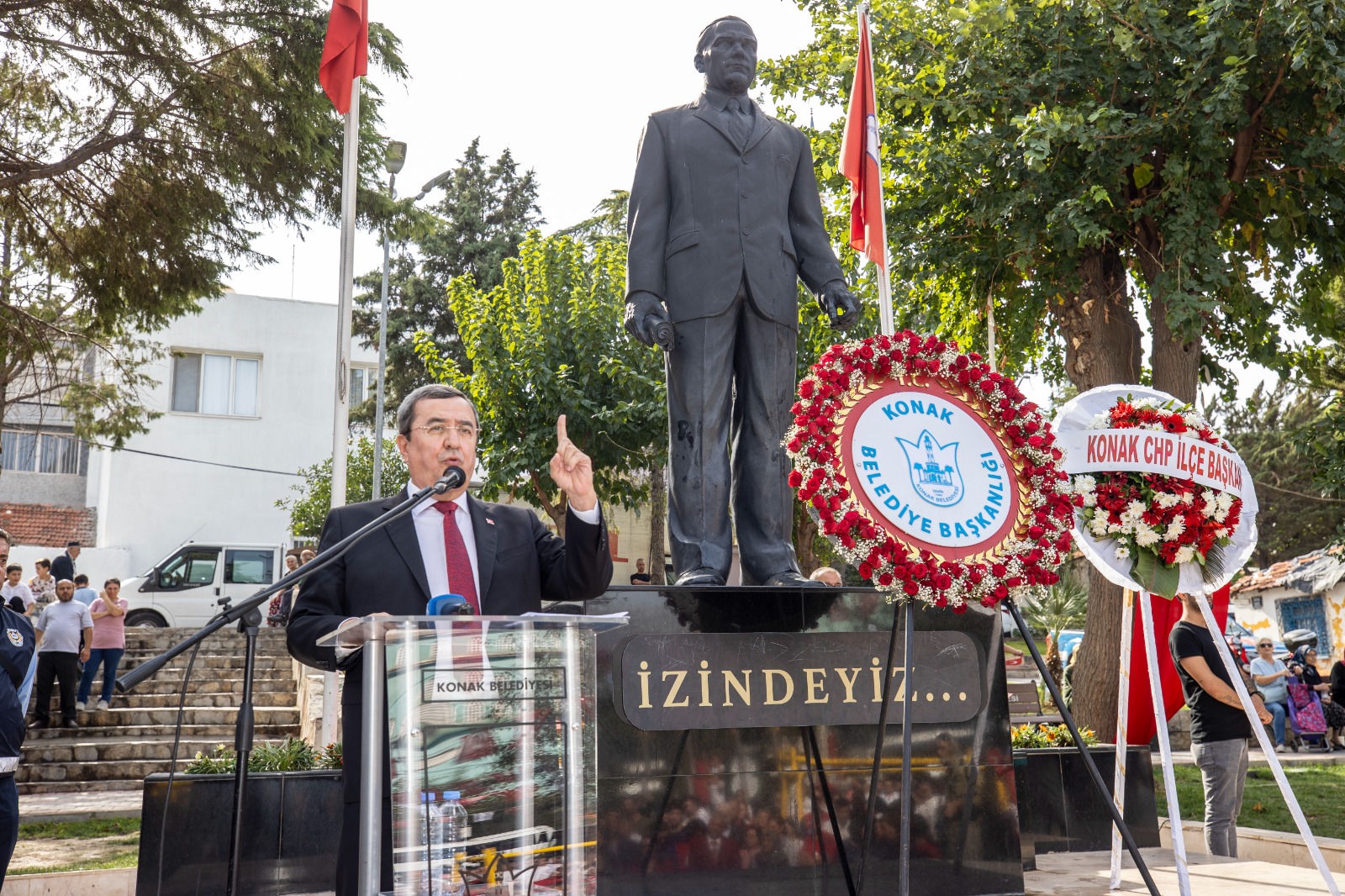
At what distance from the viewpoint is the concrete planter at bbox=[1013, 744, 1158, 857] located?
7000 millimetres

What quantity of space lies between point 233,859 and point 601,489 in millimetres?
16328

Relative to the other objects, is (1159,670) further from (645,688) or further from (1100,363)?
(1100,363)

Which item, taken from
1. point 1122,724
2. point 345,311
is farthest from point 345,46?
point 1122,724

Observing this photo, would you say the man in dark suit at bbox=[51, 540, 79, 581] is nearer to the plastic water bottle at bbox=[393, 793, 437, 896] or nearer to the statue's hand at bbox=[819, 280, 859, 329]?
the statue's hand at bbox=[819, 280, 859, 329]

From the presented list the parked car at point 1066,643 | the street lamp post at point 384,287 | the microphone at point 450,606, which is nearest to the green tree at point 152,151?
the street lamp post at point 384,287

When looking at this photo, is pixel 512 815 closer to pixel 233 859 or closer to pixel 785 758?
pixel 233 859

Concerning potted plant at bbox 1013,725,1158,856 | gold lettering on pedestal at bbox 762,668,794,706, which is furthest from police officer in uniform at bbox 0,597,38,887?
potted plant at bbox 1013,725,1158,856

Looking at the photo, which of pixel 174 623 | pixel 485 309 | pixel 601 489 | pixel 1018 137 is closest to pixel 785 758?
pixel 1018 137

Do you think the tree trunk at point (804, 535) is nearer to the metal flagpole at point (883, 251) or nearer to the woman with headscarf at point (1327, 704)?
the woman with headscarf at point (1327, 704)

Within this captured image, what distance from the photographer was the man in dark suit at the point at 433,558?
10.4ft

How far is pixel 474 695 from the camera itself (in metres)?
2.30

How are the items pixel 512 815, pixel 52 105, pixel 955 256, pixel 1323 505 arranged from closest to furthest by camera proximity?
pixel 512 815
pixel 52 105
pixel 955 256
pixel 1323 505

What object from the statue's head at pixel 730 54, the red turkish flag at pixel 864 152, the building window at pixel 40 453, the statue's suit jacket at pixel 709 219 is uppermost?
the building window at pixel 40 453

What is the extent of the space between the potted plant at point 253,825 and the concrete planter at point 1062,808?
13.6 feet
